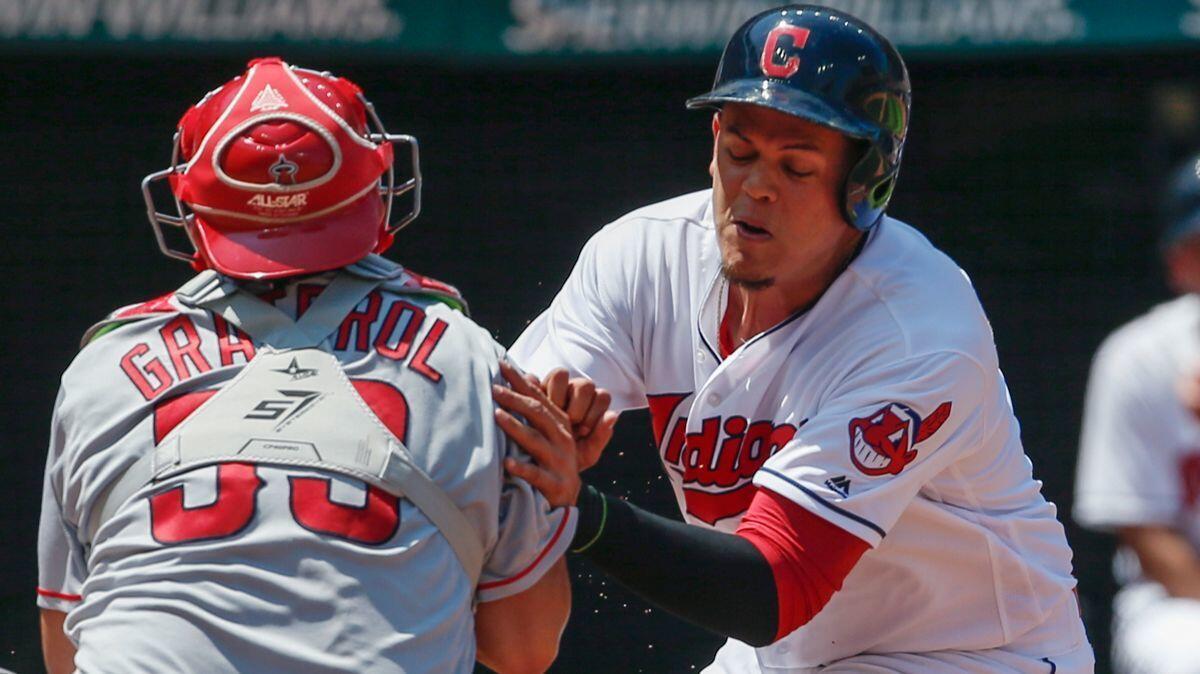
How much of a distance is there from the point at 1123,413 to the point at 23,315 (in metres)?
3.29

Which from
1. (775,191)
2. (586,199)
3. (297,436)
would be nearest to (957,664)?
(775,191)

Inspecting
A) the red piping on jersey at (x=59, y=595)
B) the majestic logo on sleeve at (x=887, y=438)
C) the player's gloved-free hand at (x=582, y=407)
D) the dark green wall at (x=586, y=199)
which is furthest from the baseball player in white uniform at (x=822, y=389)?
the dark green wall at (x=586, y=199)

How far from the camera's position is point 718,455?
3.19 m

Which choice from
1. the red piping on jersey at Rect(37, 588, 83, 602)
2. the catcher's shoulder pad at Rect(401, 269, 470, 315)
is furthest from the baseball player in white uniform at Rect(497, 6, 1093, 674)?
the red piping on jersey at Rect(37, 588, 83, 602)

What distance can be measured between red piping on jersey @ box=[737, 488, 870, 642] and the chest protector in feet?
2.25

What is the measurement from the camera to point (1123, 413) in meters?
3.67

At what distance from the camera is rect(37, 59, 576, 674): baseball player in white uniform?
7.20 ft

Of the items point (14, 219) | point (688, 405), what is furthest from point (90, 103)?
point (688, 405)

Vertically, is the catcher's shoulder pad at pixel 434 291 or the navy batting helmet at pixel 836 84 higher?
the navy batting helmet at pixel 836 84

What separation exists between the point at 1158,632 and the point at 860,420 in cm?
102

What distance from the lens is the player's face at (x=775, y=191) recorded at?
3088 millimetres

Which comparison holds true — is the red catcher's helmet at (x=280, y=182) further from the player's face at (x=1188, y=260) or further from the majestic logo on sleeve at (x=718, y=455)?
the player's face at (x=1188, y=260)

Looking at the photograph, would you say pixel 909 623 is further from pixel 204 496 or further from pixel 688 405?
pixel 204 496

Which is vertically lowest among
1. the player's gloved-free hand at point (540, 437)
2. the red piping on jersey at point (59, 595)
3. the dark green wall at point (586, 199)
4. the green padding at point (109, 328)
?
the dark green wall at point (586, 199)
